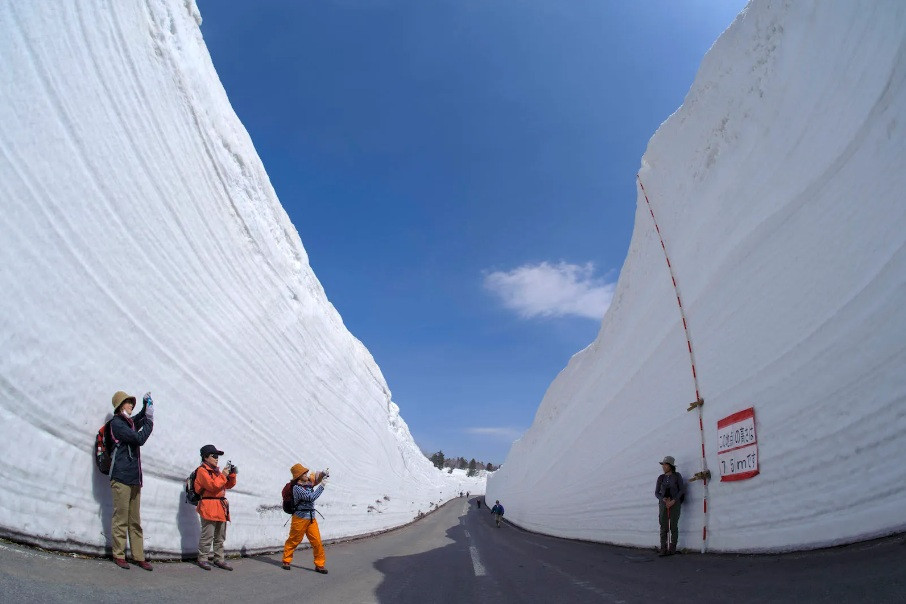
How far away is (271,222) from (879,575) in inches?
393

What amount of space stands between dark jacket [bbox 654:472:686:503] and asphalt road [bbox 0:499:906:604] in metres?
0.75

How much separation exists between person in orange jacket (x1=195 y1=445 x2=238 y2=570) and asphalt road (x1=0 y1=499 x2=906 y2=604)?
0.26 metres

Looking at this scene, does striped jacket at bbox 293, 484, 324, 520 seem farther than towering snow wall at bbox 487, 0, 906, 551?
Yes

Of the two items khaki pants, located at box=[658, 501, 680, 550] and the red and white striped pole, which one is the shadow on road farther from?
the red and white striped pole

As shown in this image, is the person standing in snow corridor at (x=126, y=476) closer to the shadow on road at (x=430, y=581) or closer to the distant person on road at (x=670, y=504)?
the shadow on road at (x=430, y=581)

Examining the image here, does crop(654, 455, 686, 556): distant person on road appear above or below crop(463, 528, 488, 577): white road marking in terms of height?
above

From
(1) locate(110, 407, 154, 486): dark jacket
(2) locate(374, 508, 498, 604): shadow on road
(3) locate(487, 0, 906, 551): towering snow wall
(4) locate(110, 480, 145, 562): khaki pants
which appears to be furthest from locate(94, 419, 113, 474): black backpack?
(3) locate(487, 0, 906, 551): towering snow wall

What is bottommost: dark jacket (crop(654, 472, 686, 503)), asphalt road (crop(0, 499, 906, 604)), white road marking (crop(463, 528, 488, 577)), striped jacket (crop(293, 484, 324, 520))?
white road marking (crop(463, 528, 488, 577))

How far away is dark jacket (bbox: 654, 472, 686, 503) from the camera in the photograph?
6973 mm

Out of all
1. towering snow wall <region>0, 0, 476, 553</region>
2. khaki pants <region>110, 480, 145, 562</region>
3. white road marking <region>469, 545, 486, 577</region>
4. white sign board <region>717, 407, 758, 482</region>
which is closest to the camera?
towering snow wall <region>0, 0, 476, 553</region>

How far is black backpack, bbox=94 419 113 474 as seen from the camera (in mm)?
4656

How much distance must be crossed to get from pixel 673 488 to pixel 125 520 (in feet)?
21.9

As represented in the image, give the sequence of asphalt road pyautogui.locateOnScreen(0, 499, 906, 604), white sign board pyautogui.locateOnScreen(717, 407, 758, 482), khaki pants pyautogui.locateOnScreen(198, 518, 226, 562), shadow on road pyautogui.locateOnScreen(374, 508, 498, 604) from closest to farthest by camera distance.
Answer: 1. asphalt road pyautogui.locateOnScreen(0, 499, 906, 604)
2. shadow on road pyautogui.locateOnScreen(374, 508, 498, 604)
3. white sign board pyautogui.locateOnScreen(717, 407, 758, 482)
4. khaki pants pyautogui.locateOnScreen(198, 518, 226, 562)

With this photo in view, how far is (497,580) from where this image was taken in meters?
6.17
